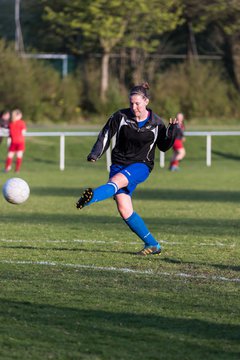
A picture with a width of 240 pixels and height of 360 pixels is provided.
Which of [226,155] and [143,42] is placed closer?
[226,155]

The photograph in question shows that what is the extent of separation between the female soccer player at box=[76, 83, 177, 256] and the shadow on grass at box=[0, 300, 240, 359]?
344 centimetres

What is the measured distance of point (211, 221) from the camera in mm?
15672

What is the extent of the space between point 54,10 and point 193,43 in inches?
343

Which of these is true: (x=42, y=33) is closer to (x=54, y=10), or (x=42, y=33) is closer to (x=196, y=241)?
(x=54, y=10)

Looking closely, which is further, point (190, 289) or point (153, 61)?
point (153, 61)

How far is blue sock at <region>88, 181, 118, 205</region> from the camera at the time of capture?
10.5 m

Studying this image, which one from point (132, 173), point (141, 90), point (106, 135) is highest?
point (141, 90)

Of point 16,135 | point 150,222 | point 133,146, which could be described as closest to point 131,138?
point 133,146

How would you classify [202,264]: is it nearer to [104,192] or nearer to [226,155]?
[104,192]

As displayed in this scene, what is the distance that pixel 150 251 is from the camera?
11.0 metres

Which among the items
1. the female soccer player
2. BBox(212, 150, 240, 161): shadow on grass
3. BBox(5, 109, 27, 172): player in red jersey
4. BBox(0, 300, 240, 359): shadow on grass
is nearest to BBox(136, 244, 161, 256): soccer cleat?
the female soccer player

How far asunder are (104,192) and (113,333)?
12.6 ft

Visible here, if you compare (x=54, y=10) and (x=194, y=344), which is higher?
(x=54, y=10)

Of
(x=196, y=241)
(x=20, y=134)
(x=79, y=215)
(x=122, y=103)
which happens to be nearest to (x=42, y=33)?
(x=122, y=103)
